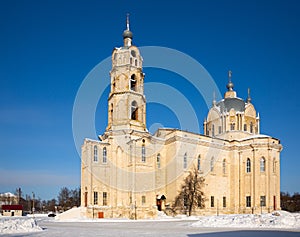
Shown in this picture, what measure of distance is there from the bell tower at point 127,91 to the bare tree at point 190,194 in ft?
30.4

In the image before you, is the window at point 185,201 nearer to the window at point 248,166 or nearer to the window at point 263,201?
the window at point 263,201

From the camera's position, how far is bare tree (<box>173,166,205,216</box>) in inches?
1967

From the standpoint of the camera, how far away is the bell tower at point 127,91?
51.0 m

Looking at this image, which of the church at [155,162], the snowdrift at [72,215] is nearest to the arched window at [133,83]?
the church at [155,162]

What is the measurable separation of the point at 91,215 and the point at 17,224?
74.2ft

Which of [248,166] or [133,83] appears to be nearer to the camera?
[133,83]

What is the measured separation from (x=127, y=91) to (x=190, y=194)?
16.1m

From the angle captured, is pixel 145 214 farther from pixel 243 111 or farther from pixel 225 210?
pixel 243 111

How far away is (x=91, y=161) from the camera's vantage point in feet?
159

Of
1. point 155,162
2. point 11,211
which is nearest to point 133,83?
point 155,162

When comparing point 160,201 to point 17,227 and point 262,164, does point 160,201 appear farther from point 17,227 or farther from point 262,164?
point 17,227

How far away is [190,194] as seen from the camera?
50.7m

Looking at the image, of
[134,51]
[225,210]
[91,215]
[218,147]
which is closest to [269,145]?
[218,147]

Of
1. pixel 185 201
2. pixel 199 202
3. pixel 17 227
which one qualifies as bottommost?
pixel 199 202
